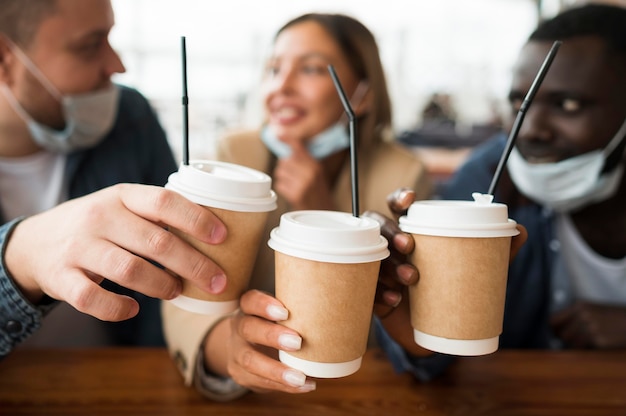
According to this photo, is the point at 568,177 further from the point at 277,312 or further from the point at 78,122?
the point at 78,122

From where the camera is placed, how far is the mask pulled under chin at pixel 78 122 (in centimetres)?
119

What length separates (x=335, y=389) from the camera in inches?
34.9

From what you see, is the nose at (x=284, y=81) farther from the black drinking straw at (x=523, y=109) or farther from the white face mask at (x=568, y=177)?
the black drinking straw at (x=523, y=109)

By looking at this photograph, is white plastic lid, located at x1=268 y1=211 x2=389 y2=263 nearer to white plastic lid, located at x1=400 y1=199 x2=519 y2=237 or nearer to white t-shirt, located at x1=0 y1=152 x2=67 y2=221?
white plastic lid, located at x1=400 y1=199 x2=519 y2=237

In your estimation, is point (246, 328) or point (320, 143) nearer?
point (246, 328)

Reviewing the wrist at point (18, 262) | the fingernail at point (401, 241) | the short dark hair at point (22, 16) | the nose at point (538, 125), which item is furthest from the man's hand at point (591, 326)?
the short dark hair at point (22, 16)

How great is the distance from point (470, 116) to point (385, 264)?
599 centimetres

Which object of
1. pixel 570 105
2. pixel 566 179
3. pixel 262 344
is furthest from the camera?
pixel 566 179

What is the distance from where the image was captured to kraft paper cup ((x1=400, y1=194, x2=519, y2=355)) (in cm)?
59

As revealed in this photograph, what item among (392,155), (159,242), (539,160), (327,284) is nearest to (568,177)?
(539,160)

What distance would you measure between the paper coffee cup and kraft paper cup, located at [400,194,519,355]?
0.06 metres

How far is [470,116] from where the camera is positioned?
6230 mm

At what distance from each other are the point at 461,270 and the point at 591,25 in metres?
0.80

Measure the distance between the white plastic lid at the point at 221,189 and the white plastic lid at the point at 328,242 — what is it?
0.14ft
